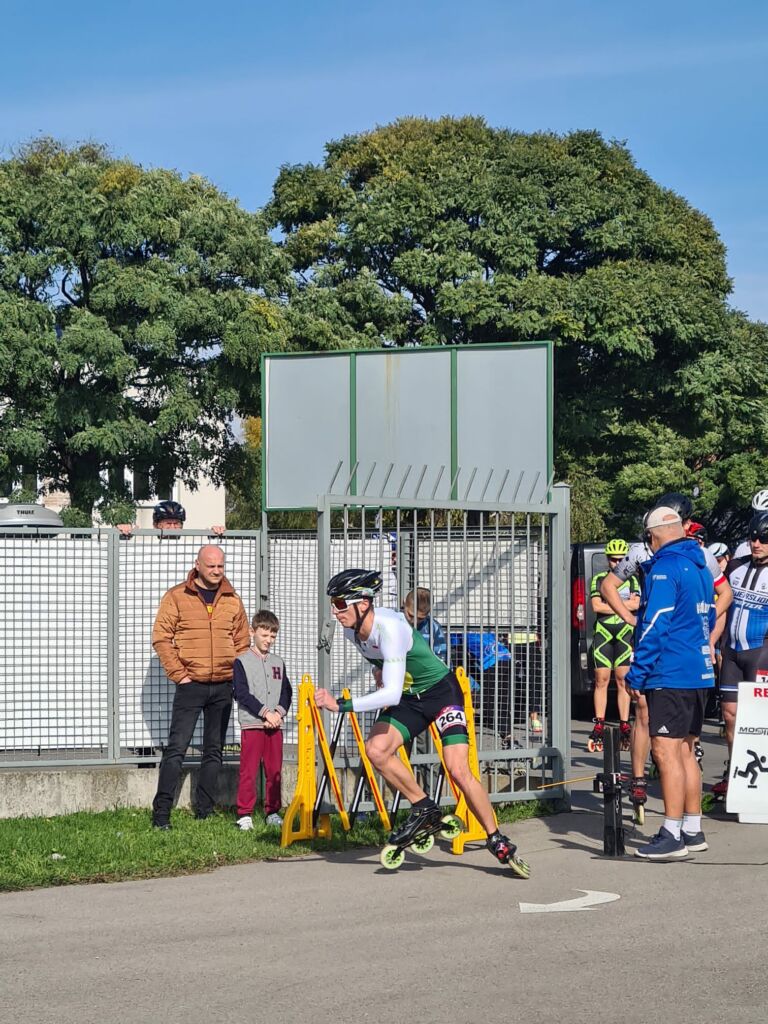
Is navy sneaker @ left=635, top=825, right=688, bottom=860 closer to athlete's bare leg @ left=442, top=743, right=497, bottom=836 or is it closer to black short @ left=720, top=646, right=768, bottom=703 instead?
athlete's bare leg @ left=442, top=743, right=497, bottom=836

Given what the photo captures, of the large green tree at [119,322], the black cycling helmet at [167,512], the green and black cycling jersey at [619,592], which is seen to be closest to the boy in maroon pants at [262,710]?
the black cycling helmet at [167,512]

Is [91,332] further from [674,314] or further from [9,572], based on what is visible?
[9,572]

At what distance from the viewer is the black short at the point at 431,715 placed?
27.0 ft

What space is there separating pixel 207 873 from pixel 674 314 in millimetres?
29934

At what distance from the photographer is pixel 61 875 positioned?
8180 mm

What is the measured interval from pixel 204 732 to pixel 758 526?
416 centimetres

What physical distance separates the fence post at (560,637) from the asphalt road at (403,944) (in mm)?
1476

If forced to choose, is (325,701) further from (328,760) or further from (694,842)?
(694,842)

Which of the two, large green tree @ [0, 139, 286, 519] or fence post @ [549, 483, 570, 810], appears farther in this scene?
large green tree @ [0, 139, 286, 519]

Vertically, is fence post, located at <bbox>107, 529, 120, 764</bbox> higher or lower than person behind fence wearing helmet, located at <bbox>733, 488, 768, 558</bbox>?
lower

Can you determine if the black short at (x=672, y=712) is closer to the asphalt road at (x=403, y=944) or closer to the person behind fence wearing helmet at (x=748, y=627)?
the asphalt road at (x=403, y=944)

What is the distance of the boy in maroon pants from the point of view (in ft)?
32.5

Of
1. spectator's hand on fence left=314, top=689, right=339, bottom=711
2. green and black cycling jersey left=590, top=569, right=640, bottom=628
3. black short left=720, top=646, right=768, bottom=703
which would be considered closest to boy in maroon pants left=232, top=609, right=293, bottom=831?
spectator's hand on fence left=314, top=689, right=339, bottom=711

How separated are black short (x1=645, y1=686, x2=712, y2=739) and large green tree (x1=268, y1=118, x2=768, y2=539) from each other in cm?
2739
